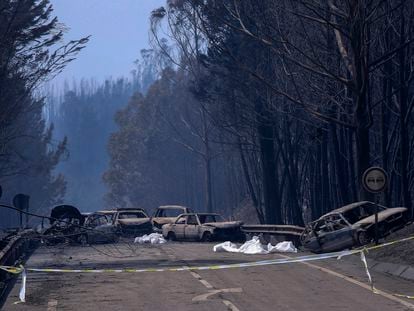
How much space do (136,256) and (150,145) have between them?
78.6m

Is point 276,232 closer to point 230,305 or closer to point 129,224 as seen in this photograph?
point 129,224

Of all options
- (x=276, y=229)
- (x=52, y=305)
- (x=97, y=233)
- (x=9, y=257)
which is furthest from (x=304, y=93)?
(x=52, y=305)

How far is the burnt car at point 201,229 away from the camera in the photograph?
40.2 metres

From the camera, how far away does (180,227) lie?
43.3 metres

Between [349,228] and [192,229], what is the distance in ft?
50.1

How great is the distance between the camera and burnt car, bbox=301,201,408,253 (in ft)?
91.4

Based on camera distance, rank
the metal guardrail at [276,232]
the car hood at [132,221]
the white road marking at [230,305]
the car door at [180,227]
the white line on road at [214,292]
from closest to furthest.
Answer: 1. the white road marking at [230,305]
2. the white line on road at [214,292]
3. the metal guardrail at [276,232]
4. the car door at [180,227]
5. the car hood at [132,221]

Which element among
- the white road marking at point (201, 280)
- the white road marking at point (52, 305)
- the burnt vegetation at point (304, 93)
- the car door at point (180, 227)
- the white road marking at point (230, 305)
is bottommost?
the white road marking at point (230, 305)

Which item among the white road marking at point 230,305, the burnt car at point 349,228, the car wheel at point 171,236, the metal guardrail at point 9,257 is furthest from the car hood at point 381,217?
the car wheel at point 171,236

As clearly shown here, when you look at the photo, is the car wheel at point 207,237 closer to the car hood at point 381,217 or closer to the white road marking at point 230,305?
the car hood at point 381,217

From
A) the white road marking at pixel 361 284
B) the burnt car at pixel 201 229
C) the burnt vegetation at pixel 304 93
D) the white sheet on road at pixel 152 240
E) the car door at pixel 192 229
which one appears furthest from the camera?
the car door at pixel 192 229

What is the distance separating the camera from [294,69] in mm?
40219

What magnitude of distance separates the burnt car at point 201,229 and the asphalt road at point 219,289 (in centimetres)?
1187

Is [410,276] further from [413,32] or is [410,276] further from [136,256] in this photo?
[413,32]
